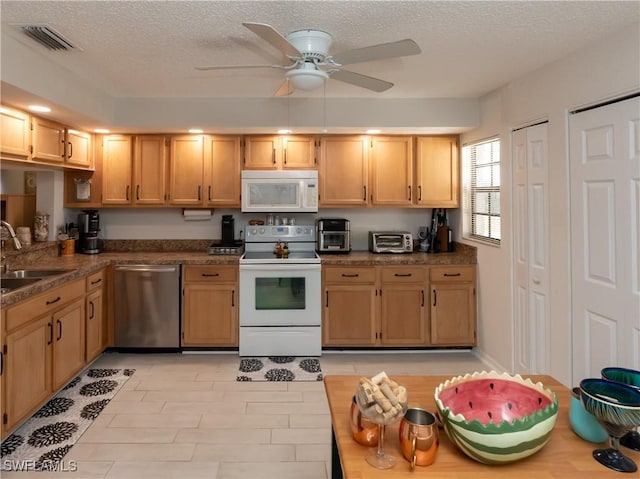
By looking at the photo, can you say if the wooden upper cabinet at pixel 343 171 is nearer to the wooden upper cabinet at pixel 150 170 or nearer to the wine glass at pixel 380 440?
the wooden upper cabinet at pixel 150 170

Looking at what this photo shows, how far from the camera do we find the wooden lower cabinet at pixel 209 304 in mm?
4020

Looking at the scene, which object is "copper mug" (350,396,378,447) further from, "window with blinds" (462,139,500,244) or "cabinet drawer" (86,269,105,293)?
"cabinet drawer" (86,269,105,293)

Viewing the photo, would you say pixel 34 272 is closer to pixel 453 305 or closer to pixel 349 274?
pixel 349 274

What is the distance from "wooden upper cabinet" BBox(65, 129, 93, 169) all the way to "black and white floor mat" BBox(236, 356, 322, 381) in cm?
236

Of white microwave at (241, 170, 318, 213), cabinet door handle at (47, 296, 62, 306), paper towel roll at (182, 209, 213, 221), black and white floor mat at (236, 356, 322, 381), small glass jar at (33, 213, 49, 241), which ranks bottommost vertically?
black and white floor mat at (236, 356, 322, 381)

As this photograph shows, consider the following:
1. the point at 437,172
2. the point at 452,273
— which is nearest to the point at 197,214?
the point at 437,172

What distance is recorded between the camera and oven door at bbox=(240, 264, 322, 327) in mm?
4008

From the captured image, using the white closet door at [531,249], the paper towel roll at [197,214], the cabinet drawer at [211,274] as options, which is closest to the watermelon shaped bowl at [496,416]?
the white closet door at [531,249]

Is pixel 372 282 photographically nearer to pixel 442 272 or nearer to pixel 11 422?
pixel 442 272

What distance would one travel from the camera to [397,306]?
4109mm

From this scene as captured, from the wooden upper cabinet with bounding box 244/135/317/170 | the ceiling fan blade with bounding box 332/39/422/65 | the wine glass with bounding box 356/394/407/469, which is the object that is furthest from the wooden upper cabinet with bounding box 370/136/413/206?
the wine glass with bounding box 356/394/407/469

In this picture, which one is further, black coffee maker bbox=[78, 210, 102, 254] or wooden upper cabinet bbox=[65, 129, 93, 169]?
black coffee maker bbox=[78, 210, 102, 254]

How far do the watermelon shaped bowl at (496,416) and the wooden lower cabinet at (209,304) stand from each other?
3.00m

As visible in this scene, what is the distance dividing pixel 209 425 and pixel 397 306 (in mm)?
2053
